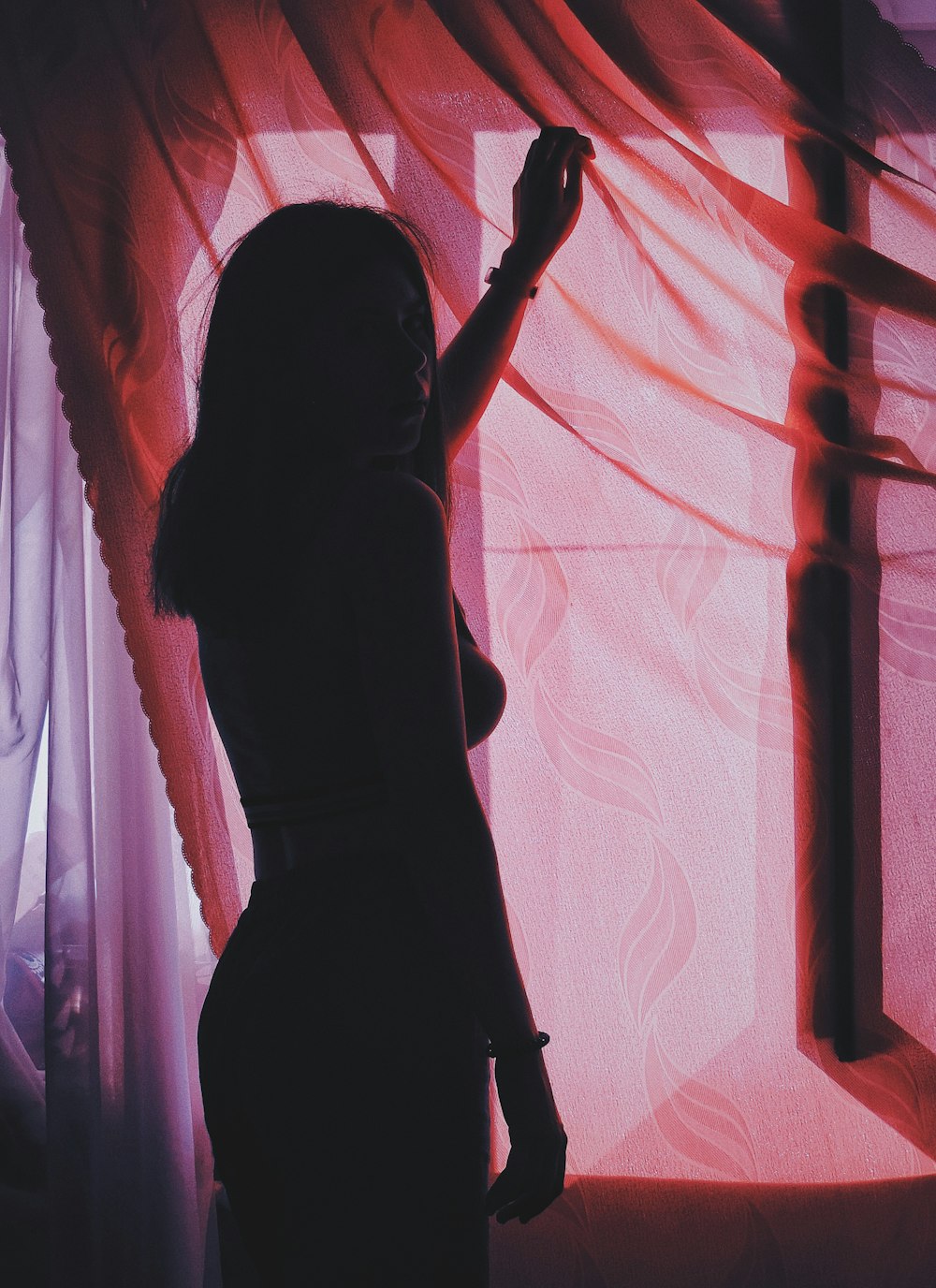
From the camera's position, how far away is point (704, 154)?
Result: 3.81 ft

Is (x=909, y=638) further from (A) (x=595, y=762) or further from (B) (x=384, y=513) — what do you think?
(B) (x=384, y=513)

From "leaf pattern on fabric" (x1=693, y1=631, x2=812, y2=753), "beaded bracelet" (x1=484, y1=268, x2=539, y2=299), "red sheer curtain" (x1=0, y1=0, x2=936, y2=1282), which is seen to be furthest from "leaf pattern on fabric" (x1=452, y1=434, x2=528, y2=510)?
"leaf pattern on fabric" (x1=693, y1=631, x2=812, y2=753)

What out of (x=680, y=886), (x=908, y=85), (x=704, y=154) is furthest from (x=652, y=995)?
(x=908, y=85)

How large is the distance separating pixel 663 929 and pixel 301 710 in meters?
0.64

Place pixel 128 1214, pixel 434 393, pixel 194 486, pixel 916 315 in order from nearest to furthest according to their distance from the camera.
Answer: pixel 194 486 < pixel 434 393 < pixel 916 315 < pixel 128 1214

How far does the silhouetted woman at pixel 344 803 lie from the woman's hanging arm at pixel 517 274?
27 centimetres

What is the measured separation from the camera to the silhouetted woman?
701 millimetres

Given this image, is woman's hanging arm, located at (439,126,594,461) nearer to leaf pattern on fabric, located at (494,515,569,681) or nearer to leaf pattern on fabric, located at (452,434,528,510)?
leaf pattern on fabric, located at (452,434,528,510)

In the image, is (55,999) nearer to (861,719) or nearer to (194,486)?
(194,486)

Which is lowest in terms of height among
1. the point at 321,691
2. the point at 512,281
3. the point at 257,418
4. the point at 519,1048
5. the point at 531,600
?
the point at 519,1048

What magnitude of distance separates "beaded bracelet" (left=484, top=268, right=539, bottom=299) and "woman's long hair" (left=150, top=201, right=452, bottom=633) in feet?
1.01

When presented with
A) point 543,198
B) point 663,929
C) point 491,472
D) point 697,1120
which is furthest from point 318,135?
point 697,1120

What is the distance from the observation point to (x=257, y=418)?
78 cm

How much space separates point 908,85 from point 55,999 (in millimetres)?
1687
